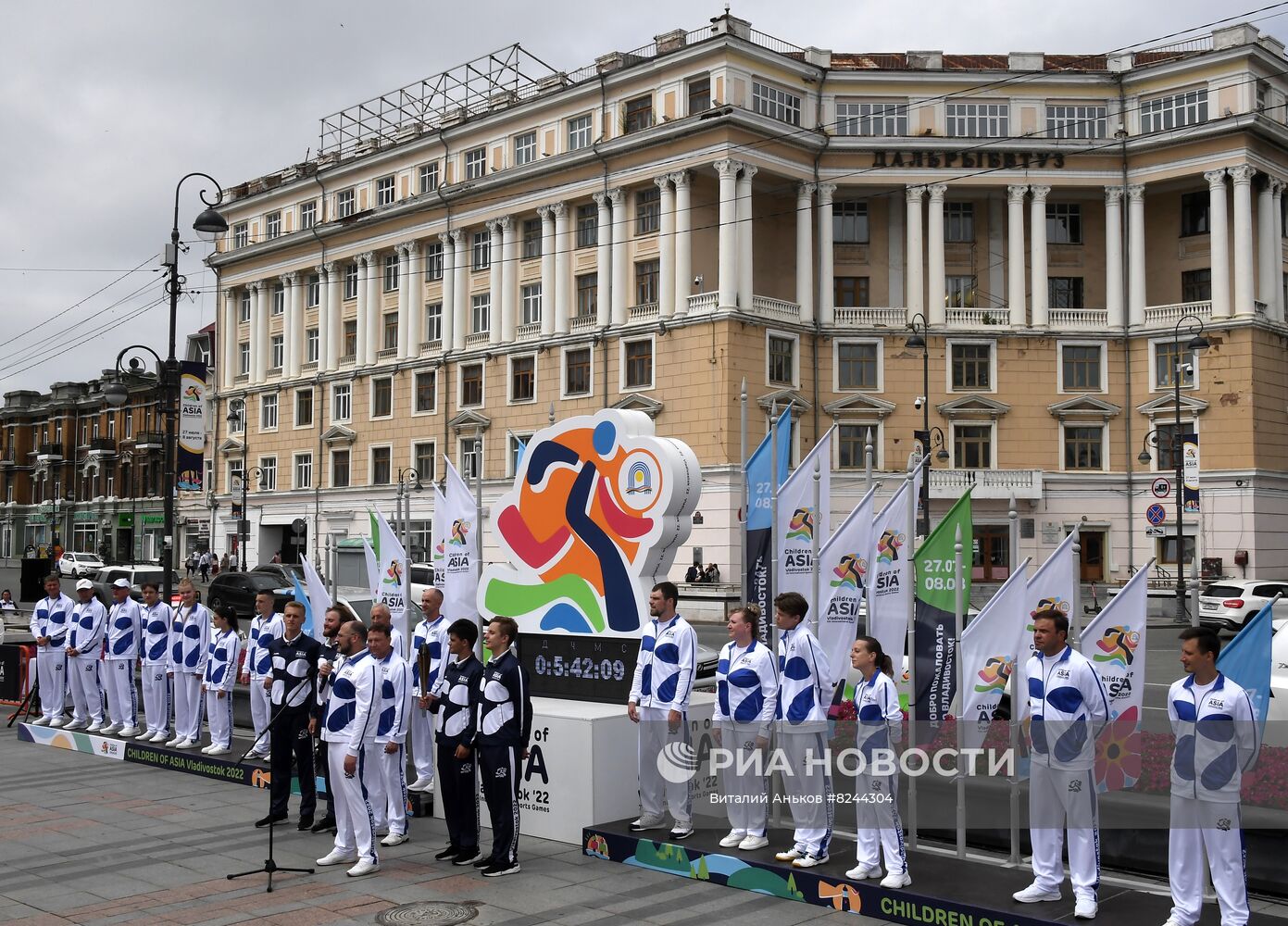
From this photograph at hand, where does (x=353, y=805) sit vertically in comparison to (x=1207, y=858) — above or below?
below

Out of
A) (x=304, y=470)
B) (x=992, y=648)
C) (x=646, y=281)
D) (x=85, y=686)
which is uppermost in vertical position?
(x=646, y=281)

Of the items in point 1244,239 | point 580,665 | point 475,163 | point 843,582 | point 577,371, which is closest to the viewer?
point 843,582

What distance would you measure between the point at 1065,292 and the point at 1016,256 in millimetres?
3362

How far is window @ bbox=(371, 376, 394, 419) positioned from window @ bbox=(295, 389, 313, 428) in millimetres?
5204

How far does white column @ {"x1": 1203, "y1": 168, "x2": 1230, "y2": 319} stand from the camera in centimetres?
4616

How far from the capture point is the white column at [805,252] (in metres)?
48.5

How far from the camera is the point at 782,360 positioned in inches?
1881

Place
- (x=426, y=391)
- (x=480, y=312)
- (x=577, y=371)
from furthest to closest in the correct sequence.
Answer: (x=426, y=391) → (x=480, y=312) → (x=577, y=371)

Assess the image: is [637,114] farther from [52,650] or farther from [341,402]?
[52,650]

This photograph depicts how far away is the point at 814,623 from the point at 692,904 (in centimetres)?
317

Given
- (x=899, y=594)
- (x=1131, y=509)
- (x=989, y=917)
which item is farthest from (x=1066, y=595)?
(x=1131, y=509)

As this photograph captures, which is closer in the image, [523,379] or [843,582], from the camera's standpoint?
[843,582]

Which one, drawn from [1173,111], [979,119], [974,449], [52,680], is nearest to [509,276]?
[979,119]

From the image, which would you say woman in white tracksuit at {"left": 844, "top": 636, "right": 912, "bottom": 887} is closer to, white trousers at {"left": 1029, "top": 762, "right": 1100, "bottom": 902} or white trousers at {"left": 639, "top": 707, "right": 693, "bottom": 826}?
white trousers at {"left": 1029, "top": 762, "right": 1100, "bottom": 902}
